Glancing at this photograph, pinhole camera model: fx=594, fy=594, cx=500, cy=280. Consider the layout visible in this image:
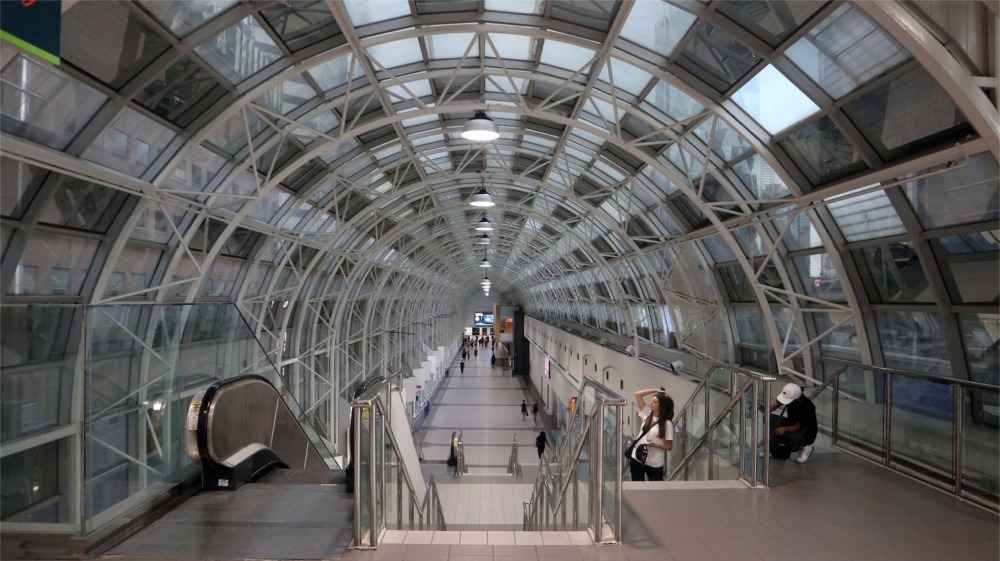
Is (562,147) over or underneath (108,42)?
over

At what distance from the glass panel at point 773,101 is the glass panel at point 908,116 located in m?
0.82

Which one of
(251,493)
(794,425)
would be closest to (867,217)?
(794,425)

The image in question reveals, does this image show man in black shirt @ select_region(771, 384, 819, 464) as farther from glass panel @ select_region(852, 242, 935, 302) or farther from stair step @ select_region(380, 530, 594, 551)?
glass panel @ select_region(852, 242, 935, 302)

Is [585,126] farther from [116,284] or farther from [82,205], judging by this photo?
[116,284]

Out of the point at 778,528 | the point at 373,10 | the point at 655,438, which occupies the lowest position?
the point at 778,528

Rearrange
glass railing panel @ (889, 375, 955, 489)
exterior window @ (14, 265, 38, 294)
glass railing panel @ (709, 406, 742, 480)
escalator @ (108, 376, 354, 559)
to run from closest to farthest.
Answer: escalator @ (108, 376, 354, 559), glass railing panel @ (889, 375, 955, 489), glass railing panel @ (709, 406, 742, 480), exterior window @ (14, 265, 38, 294)

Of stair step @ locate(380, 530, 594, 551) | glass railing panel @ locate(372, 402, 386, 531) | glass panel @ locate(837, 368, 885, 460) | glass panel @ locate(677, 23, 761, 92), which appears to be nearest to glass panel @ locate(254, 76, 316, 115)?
glass panel @ locate(677, 23, 761, 92)

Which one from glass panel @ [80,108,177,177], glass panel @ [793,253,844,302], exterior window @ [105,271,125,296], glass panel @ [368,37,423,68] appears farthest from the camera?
glass panel @ [793,253,844,302]

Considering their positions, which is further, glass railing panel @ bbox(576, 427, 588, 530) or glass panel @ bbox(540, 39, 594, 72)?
glass panel @ bbox(540, 39, 594, 72)

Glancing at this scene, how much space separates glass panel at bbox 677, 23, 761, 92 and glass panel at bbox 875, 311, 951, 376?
5225 mm

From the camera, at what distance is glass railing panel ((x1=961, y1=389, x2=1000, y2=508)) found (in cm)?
550

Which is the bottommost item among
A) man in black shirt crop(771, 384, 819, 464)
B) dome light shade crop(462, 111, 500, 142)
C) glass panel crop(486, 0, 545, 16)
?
man in black shirt crop(771, 384, 819, 464)

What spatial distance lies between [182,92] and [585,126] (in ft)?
23.1

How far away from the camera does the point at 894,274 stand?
34.1 ft
